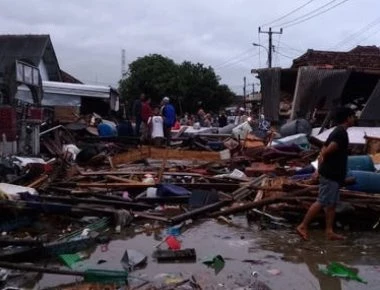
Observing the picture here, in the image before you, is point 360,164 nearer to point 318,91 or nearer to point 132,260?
point 132,260

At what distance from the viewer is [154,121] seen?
1972 centimetres

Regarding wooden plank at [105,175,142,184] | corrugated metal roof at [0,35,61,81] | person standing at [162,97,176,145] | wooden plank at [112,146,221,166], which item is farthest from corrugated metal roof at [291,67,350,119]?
corrugated metal roof at [0,35,61,81]

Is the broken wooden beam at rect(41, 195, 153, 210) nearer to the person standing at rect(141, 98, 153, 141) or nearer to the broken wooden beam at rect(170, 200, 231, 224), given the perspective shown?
the broken wooden beam at rect(170, 200, 231, 224)

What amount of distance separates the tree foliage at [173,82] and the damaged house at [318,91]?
30904 millimetres

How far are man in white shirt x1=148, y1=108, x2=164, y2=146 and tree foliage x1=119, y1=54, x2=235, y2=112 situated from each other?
32252mm

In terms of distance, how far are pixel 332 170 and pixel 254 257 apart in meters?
1.68

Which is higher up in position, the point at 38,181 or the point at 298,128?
the point at 298,128

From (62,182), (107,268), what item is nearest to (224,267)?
(107,268)

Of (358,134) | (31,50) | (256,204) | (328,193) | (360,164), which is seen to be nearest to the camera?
(328,193)

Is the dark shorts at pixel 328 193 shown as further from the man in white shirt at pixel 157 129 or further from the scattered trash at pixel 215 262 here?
the man in white shirt at pixel 157 129

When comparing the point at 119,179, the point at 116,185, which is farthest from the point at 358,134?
the point at 116,185

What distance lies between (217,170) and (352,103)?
370 inches

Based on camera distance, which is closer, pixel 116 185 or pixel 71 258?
pixel 71 258

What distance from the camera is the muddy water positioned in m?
6.16
